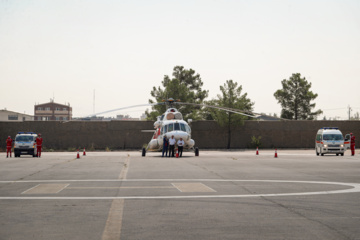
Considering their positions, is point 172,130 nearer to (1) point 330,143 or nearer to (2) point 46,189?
(1) point 330,143

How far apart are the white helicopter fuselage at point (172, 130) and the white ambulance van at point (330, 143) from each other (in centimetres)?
1021

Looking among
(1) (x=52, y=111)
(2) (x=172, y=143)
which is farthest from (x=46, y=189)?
(1) (x=52, y=111)

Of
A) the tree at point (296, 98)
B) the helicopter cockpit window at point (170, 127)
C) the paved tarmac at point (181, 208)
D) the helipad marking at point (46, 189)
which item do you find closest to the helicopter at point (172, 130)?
the helicopter cockpit window at point (170, 127)

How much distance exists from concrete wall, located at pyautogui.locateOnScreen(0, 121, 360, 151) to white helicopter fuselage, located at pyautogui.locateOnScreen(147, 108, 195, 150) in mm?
18844

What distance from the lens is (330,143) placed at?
39.5 meters

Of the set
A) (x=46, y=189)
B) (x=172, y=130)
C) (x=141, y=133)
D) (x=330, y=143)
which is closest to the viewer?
(x=46, y=189)

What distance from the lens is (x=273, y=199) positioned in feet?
40.9

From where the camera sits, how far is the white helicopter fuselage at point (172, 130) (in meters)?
36.8

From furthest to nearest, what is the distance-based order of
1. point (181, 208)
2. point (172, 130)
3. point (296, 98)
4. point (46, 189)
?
point (296, 98), point (172, 130), point (46, 189), point (181, 208)

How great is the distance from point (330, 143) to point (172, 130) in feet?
40.6

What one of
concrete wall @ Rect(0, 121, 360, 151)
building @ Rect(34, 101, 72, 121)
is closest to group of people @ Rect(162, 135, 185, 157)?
concrete wall @ Rect(0, 121, 360, 151)

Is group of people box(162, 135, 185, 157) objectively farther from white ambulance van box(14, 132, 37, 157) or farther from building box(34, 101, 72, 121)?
building box(34, 101, 72, 121)

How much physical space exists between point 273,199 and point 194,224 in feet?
13.1

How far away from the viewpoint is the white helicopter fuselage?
36.8 metres
